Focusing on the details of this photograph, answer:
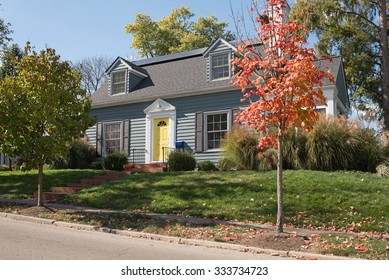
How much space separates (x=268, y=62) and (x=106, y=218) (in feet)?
18.0

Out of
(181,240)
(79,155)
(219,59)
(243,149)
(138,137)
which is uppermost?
(219,59)

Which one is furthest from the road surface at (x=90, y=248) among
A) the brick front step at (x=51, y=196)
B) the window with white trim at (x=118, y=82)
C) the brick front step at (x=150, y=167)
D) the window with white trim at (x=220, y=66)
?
the window with white trim at (x=118, y=82)

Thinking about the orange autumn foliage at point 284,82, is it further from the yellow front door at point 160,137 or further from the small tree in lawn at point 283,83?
the yellow front door at point 160,137

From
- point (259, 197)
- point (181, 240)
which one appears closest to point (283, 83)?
point (181, 240)

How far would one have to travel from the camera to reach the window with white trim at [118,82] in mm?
21312

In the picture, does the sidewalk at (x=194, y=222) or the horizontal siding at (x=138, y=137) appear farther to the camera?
the horizontal siding at (x=138, y=137)

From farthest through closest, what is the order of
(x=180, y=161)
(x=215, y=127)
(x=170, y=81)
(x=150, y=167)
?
(x=170, y=81), (x=215, y=127), (x=150, y=167), (x=180, y=161)

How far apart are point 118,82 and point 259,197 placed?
→ 518 inches

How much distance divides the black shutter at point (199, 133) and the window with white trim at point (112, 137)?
183 inches

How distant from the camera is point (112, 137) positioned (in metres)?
21.1

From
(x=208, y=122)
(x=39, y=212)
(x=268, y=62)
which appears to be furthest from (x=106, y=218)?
(x=208, y=122)

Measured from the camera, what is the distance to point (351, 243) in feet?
23.2

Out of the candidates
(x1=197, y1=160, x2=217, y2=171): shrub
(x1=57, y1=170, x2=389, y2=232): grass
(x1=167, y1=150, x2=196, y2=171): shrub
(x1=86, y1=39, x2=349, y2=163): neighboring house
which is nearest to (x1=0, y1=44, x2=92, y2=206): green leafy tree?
(x1=57, y1=170, x2=389, y2=232): grass

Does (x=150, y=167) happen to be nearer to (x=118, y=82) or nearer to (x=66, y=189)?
(x=66, y=189)
